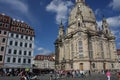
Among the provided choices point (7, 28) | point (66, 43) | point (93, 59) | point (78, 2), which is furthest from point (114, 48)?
point (7, 28)

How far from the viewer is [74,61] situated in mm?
56469

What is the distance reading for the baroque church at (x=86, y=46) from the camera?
56403 millimetres

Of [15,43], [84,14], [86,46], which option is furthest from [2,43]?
[84,14]

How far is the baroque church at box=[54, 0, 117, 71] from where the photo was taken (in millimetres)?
56403

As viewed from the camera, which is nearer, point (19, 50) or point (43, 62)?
point (19, 50)

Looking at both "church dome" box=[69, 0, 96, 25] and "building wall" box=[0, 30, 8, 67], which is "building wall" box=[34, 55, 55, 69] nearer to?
"church dome" box=[69, 0, 96, 25]

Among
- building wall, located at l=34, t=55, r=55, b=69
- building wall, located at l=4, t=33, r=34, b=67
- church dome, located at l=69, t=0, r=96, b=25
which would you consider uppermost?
church dome, located at l=69, t=0, r=96, b=25

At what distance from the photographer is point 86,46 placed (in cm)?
5691

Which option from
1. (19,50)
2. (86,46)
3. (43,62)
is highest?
(86,46)

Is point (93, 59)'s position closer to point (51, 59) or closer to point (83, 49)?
point (83, 49)

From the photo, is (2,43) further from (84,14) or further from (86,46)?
(84,14)

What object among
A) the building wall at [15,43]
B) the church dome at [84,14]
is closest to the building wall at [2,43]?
the building wall at [15,43]

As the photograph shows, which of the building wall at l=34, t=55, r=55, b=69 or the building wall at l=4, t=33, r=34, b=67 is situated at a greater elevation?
the building wall at l=4, t=33, r=34, b=67

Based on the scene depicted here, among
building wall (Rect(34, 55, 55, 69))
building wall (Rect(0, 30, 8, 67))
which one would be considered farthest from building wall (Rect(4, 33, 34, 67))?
building wall (Rect(34, 55, 55, 69))
